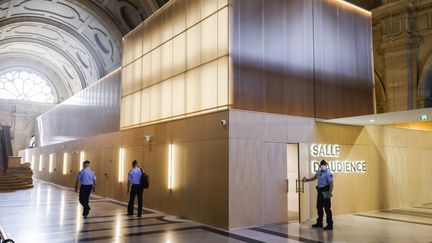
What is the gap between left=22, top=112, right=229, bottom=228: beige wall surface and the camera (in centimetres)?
995

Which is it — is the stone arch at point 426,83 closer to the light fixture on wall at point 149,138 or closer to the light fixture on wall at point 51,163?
the light fixture on wall at point 149,138

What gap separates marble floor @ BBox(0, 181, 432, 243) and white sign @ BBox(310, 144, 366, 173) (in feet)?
4.95

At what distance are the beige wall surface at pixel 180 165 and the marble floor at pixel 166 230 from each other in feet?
1.72

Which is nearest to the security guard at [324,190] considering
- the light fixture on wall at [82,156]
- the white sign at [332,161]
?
the white sign at [332,161]

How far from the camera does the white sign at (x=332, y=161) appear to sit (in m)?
11.5

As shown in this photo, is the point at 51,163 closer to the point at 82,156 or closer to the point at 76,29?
the point at 82,156

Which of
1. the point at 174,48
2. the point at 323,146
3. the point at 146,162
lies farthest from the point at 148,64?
the point at 323,146

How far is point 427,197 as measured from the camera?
1535 cm

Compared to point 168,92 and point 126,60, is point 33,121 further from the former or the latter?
point 168,92

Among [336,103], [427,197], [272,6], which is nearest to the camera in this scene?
[272,6]

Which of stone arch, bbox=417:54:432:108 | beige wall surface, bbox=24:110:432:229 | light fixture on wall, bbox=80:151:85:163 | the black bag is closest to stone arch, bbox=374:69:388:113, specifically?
stone arch, bbox=417:54:432:108

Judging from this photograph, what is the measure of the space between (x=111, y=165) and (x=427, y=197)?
13.4m

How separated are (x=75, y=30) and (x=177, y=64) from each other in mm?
21150

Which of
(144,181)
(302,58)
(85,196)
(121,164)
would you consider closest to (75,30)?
(121,164)
